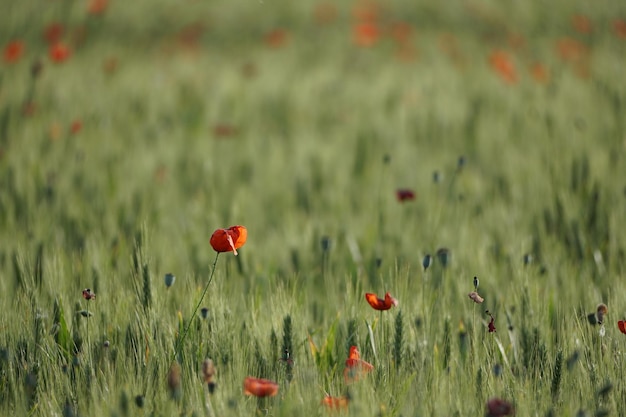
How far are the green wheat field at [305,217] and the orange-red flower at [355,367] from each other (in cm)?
2

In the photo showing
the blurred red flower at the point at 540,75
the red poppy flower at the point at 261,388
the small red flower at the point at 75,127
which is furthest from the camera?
the blurred red flower at the point at 540,75

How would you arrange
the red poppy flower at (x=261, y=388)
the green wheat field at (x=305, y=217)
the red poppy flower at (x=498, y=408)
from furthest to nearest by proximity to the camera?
the green wheat field at (x=305, y=217)
the red poppy flower at (x=261, y=388)
the red poppy flower at (x=498, y=408)

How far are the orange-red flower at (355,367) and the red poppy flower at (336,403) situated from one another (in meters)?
0.06

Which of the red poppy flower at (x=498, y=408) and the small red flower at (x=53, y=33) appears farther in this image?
the small red flower at (x=53, y=33)

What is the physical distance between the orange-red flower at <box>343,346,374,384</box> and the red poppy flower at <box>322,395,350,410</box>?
2.3 inches

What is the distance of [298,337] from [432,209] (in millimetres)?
1068

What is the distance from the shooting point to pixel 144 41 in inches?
191

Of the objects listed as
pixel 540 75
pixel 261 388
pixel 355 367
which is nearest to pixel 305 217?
pixel 355 367

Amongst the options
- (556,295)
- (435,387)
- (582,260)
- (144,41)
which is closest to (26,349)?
(435,387)

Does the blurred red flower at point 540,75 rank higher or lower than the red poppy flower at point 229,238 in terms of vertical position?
higher

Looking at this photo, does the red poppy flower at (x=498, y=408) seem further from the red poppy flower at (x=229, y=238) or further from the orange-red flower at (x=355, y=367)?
the red poppy flower at (x=229, y=238)

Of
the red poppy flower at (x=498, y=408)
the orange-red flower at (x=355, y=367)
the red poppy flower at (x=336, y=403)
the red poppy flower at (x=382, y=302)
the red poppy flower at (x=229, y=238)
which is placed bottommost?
Answer: the red poppy flower at (x=336, y=403)

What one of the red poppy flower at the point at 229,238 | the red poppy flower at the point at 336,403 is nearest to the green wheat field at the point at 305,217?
the red poppy flower at the point at 336,403

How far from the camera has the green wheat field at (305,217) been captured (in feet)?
4.21
